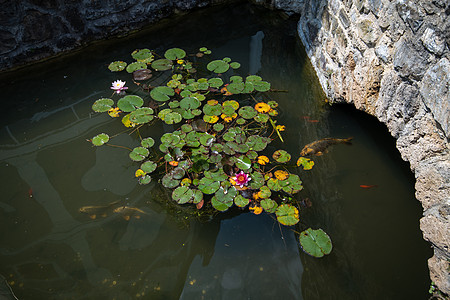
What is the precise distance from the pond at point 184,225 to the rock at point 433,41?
0.89 m

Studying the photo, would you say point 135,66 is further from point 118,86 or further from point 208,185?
point 208,185

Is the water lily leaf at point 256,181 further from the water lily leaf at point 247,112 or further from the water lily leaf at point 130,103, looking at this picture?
the water lily leaf at point 130,103

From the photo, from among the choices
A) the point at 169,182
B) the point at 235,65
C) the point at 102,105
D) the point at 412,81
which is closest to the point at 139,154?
the point at 169,182

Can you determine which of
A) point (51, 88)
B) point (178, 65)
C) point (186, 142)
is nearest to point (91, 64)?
point (51, 88)

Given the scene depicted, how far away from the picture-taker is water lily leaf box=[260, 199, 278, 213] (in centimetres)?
199

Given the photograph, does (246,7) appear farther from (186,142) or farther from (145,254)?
(145,254)

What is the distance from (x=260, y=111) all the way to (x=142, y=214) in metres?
1.19

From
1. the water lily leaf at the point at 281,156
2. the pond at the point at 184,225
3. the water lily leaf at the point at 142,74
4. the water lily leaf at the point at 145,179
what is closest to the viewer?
the pond at the point at 184,225

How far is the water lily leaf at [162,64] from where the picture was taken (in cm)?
304

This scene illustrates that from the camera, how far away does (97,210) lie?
2.08 metres

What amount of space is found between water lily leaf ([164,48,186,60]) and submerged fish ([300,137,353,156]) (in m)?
1.54

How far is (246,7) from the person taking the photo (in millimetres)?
4086

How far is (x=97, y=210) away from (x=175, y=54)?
67.8 inches

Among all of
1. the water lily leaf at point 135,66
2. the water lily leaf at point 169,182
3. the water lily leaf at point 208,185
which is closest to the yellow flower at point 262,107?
the water lily leaf at point 208,185
